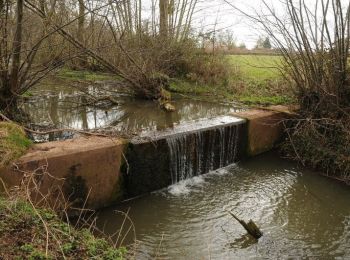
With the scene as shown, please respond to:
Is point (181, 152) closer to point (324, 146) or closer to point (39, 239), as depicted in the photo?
point (324, 146)

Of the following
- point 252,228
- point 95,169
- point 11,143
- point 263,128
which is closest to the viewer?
point 252,228

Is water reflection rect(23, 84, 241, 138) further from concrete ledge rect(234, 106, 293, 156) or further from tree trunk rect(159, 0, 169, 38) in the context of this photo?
tree trunk rect(159, 0, 169, 38)

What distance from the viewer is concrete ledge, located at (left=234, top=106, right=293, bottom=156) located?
866cm

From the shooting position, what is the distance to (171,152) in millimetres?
7125

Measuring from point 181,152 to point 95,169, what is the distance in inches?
78.9

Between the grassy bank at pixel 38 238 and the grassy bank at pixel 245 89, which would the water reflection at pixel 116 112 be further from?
the grassy bank at pixel 38 238

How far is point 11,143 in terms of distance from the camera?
541 centimetres

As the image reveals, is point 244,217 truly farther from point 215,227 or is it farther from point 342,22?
point 342,22

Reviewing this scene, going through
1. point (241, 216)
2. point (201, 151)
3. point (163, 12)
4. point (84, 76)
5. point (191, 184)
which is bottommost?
point (241, 216)

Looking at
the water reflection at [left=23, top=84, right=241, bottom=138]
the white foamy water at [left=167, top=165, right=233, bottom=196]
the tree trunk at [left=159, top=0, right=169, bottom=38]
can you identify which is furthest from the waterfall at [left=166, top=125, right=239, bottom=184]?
the tree trunk at [left=159, top=0, right=169, bottom=38]

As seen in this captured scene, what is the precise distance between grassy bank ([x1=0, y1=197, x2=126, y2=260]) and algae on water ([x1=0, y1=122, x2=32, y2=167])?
0.98 meters

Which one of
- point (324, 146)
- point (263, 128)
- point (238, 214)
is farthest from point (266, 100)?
point (238, 214)

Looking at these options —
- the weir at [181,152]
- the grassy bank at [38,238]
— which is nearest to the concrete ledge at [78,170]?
the weir at [181,152]

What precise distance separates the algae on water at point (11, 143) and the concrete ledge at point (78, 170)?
0.11 m
